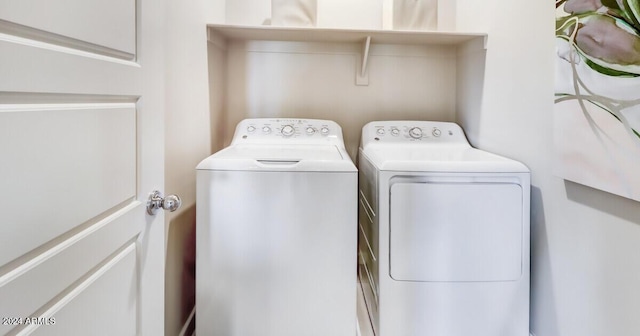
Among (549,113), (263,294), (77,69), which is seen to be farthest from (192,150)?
(549,113)

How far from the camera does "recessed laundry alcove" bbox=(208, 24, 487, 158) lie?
2.29 metres

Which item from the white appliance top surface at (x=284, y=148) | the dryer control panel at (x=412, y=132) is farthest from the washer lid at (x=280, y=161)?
the dryer control panel at (x=412, y=132)

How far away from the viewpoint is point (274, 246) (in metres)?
1.48

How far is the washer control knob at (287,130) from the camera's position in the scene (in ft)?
6.84

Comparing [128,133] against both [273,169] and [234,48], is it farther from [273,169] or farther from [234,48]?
[234,48]

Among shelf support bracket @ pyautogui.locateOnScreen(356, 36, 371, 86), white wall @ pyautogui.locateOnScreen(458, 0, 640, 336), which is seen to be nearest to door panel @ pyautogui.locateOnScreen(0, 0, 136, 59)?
white wall @ pyautogui.locateOnScreen(458, 0, 640, 336)

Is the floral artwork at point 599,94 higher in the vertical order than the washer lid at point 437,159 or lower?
higher

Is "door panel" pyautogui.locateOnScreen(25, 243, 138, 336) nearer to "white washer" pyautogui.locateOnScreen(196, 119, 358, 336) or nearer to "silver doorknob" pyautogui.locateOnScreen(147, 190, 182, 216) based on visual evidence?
"silver doorknob" pyautogui.locateOnScreen(147, 190, 182, 216)

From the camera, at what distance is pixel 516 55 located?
1.61m

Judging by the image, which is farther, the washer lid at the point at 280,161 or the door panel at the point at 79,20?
the washer lid at the point at 280,161

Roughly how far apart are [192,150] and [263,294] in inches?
30.5

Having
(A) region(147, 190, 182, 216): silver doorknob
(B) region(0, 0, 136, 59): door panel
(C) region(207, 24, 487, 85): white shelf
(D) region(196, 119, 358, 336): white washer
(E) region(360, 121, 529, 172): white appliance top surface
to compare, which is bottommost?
(D) region(196, 119, 358, 336): white washer

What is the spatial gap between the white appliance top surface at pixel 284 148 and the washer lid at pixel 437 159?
0.17m

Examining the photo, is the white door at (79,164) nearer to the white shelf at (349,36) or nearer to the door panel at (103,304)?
the door panel at (103,304)
